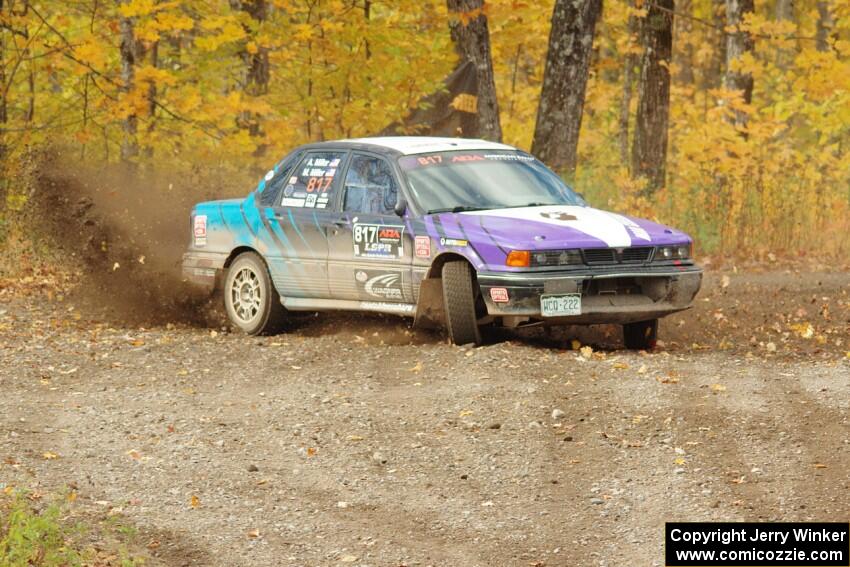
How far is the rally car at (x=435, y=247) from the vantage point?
384 inches

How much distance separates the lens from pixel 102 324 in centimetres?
1294

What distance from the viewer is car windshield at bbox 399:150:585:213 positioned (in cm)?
1065

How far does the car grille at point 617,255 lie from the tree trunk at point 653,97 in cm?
1111

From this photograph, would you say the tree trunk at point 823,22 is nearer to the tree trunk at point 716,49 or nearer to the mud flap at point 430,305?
the tree trunk at point 716,49

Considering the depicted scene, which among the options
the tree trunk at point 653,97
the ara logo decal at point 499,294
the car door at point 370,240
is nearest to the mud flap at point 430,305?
the car door at point 370,240

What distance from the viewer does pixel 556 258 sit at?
969 centimetres

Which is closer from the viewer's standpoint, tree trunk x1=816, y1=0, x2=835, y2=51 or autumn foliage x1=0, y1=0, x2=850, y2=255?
autumn foliage x1=0, y1=0, x2=850, y2=255

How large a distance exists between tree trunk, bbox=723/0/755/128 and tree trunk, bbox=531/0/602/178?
3.81 meters

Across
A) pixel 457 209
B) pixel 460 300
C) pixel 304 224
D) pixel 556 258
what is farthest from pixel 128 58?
pixel 556 258

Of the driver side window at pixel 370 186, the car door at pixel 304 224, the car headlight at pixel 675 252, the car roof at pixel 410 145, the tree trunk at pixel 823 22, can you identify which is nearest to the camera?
the car headlight at pixel 675 252

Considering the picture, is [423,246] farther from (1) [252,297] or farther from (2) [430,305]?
(1) [252,297]

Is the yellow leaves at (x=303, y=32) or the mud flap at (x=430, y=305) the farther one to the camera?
the yellow leaves at (x=303, y=32)

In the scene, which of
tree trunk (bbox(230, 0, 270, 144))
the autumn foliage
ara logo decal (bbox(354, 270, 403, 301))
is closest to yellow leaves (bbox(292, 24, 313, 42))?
the autumn foliage

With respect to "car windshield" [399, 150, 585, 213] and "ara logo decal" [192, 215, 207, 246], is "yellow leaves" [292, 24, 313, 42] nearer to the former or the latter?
"ara logo decal" [192, 215, 207, 246]
